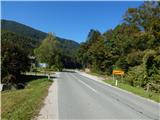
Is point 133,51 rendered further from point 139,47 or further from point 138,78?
point 138,78

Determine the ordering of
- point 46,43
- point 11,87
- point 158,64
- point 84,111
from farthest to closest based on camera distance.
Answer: point 46,43 < point 158,64 < point 11,87 < point 84,111

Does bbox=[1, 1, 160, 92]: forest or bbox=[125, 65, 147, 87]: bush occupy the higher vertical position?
bbox=[1, 1, 160, 92]: forest

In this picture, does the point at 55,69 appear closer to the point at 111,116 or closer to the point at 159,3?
the point at 159,3

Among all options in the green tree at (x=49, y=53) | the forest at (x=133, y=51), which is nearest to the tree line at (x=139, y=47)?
the forest at (x=133, y=51)

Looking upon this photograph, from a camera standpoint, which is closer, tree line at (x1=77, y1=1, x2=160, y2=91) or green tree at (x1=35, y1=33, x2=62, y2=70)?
tree line at (x1=77, y1=1, x2=160, y2=91)

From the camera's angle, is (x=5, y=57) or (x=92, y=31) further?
(x=92, y=31)

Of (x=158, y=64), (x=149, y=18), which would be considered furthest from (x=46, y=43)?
(x=158, y=64)

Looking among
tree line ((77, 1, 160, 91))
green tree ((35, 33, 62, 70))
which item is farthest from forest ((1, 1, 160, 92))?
green tree ((35, 33, 62, 70))

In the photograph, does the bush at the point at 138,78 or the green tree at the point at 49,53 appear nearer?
the bush at the point at 138,78

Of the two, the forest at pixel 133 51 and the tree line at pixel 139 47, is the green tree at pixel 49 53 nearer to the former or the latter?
the tree line at pixel 139 47

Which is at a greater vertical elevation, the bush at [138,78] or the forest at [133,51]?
the forest at [133,51]

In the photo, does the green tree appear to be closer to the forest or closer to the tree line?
the tree line

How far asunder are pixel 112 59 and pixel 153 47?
86.7ft

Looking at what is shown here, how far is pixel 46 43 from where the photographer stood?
298 ft
